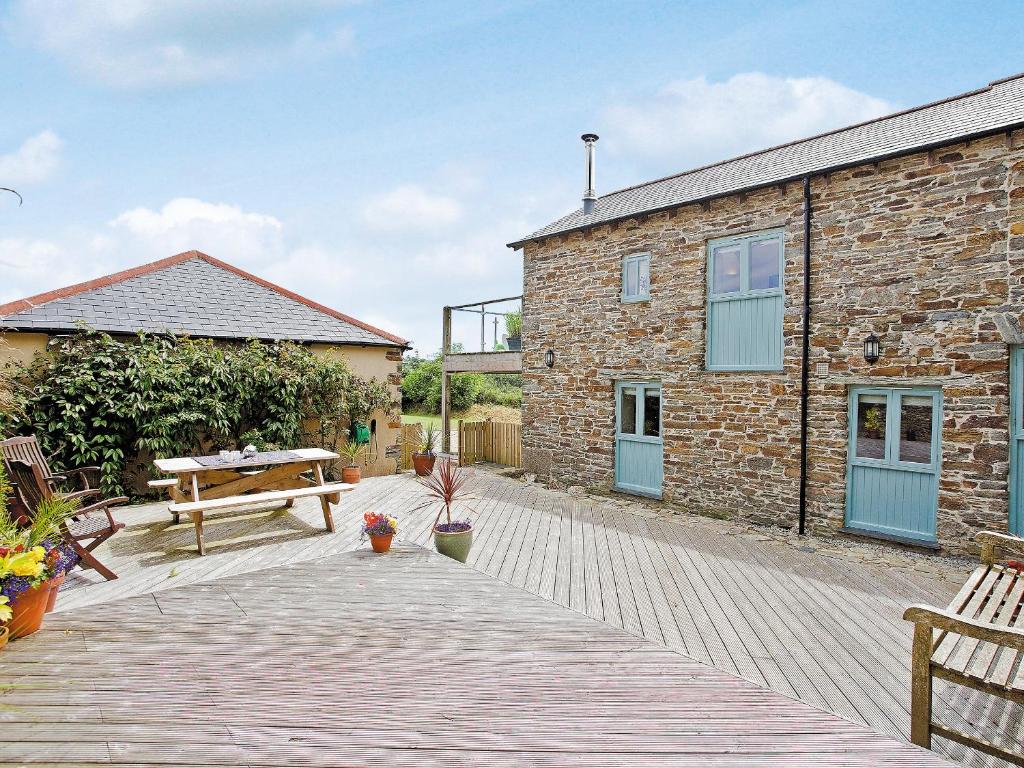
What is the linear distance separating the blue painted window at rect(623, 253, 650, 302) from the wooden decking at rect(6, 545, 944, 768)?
6555 mm

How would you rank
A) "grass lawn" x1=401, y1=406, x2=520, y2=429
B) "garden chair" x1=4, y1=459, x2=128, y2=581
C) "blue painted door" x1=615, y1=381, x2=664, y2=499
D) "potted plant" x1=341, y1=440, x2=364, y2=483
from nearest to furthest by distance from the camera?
"garden chair" x1=4, y1=459, x2=128, y2=581
"blue painted door" x1=615, y1=381, x2=664, y2=499
"potted plant" x1=341, y1=440, x2=364, y2=483
"grass lawn" x1=401, y1=406, x2=520, y2=429

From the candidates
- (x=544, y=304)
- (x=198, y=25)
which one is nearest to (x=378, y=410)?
(x=544, y=304)

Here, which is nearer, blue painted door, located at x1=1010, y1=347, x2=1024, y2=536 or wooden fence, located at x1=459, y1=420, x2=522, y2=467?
blue painted door, located at x1=1010, y1=347, x2=1024, y2=536

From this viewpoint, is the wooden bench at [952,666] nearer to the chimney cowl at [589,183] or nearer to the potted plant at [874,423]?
the potted plant at [874,423]

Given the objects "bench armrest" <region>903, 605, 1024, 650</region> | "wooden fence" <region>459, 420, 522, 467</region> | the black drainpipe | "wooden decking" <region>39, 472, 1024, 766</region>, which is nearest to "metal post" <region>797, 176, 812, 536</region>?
the black drainpipe

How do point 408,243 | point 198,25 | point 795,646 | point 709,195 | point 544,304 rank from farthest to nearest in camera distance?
point 408,243, point 544,304, point 709,195, point 198,25, point 795,646

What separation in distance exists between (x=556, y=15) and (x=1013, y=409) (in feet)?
23.9

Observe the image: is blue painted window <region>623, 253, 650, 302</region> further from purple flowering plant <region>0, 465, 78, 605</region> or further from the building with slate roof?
purple flowering plant <region>0, 465, 78, 605</region>

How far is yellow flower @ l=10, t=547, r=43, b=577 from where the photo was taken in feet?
8.78

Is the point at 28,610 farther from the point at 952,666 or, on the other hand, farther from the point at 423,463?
the point at 423,463

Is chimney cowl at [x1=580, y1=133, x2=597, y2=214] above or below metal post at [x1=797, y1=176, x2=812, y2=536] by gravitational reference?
above

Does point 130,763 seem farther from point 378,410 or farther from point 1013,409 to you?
point 378,410

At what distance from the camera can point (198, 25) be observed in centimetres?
534

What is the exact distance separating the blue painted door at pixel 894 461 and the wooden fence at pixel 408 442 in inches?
316
